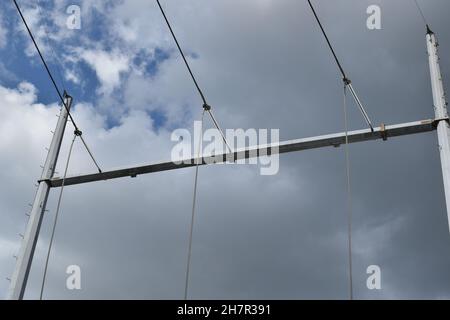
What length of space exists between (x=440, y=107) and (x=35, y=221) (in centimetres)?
1201

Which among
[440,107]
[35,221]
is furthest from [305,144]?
A: [35,221]

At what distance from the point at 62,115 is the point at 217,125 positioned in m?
6.08

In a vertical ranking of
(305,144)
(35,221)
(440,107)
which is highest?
(440,107)

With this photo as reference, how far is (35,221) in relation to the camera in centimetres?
1892

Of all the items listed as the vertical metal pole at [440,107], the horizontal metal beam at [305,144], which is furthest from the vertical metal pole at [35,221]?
the vertical metal pole at [440,107]

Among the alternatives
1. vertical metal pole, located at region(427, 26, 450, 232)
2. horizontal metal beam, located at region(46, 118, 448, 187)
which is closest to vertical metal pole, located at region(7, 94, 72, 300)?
horizontal metal beam, located at region(46, 118, 448, 187)

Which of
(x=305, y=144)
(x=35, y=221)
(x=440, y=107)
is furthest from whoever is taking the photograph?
(x=35, y=221)

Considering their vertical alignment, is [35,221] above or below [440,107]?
below

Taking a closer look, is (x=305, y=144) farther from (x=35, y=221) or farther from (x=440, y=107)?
(x=35, y=221)

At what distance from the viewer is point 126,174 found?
18672 millimetres

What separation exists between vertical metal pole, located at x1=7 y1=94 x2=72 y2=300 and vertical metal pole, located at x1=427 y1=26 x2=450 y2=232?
37.4 feet

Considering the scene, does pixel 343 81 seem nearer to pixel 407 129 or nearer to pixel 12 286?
pixel 407 129

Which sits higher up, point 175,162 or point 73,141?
point 73,141
